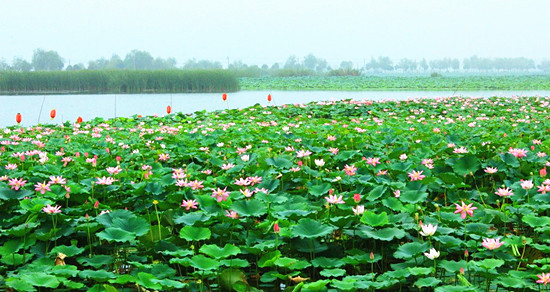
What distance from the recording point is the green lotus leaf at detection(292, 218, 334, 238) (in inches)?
77.5

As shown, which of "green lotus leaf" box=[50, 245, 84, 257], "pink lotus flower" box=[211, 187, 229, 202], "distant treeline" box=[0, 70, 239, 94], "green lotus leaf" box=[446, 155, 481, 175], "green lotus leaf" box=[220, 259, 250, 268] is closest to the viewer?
"green lotus leaf" box=[220, 259, 250, 268]

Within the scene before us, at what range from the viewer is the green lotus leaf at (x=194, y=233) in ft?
6.57

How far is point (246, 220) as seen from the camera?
2248 mm

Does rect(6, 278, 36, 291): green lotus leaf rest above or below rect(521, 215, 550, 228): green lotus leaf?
below

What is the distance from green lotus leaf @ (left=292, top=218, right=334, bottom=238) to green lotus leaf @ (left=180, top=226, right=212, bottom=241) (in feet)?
1.10

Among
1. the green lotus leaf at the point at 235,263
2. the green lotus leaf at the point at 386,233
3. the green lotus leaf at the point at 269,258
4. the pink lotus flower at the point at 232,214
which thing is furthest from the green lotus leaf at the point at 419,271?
the pink lotus flower at the point at 232,214

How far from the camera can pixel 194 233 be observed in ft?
6.66

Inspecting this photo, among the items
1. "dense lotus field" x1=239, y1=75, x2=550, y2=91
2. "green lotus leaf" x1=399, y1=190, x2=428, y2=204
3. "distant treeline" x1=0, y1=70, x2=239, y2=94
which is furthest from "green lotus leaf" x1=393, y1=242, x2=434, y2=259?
"dense lotus field" x1=239, y1=75, x2=550, y2=91

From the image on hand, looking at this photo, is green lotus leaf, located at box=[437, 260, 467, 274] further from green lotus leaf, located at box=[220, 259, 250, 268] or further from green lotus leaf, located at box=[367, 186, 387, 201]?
green lotus leaf, located at box=[220, 259, 250, 268]

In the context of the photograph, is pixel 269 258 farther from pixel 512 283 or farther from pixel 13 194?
pixel 13 194

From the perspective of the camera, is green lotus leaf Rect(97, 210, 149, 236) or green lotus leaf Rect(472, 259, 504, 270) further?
green lotus leaf Rect(97, 210, 149, 236)

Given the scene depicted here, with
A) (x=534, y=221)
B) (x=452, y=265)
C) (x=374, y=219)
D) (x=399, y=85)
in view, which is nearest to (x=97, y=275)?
(x=374, y=219)

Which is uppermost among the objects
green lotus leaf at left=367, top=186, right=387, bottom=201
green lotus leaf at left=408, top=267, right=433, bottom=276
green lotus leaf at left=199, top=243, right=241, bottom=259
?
green lotus leaf at left=367, top=186, right=387, bottom=201

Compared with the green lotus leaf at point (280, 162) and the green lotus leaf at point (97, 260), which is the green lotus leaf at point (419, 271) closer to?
the green lotus leaf at point (97, 260)
